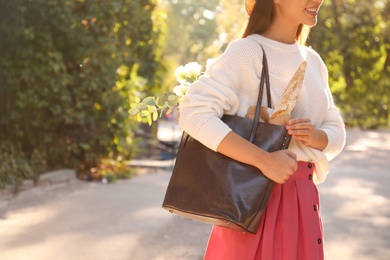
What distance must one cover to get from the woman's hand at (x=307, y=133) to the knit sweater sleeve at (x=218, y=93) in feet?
0.58

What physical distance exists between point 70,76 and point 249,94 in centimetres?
924

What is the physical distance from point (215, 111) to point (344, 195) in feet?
28.7

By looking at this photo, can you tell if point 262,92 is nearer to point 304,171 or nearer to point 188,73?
point 304,171

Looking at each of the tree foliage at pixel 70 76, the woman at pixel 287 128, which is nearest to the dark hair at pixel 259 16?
the woman at pixel 287 128

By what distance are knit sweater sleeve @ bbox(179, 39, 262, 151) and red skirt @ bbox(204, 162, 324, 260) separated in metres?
0.29

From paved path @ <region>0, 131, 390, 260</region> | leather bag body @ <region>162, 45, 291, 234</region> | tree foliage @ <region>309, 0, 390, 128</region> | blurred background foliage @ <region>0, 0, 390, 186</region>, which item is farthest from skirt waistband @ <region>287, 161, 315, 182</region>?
tree foliage @ <region>309, 0, 390, 128</region>

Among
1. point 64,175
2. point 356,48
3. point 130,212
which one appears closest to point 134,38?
point 64,175

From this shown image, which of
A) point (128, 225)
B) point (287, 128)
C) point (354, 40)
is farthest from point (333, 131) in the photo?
point (354, 40)

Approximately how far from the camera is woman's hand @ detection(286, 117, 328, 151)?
247 cm

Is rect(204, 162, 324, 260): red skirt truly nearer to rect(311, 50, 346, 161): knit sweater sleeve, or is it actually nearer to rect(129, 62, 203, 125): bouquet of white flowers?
rect(311, 50, 346, 161): knit sweater sleeve

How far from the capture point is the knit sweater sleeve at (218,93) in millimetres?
2414

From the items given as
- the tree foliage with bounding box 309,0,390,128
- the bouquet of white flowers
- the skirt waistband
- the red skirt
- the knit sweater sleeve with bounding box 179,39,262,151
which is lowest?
the tree foliage with bounding box 309,0,390,128

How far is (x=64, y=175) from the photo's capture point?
11.3 metres

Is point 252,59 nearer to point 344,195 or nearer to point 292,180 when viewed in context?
point 292,180
